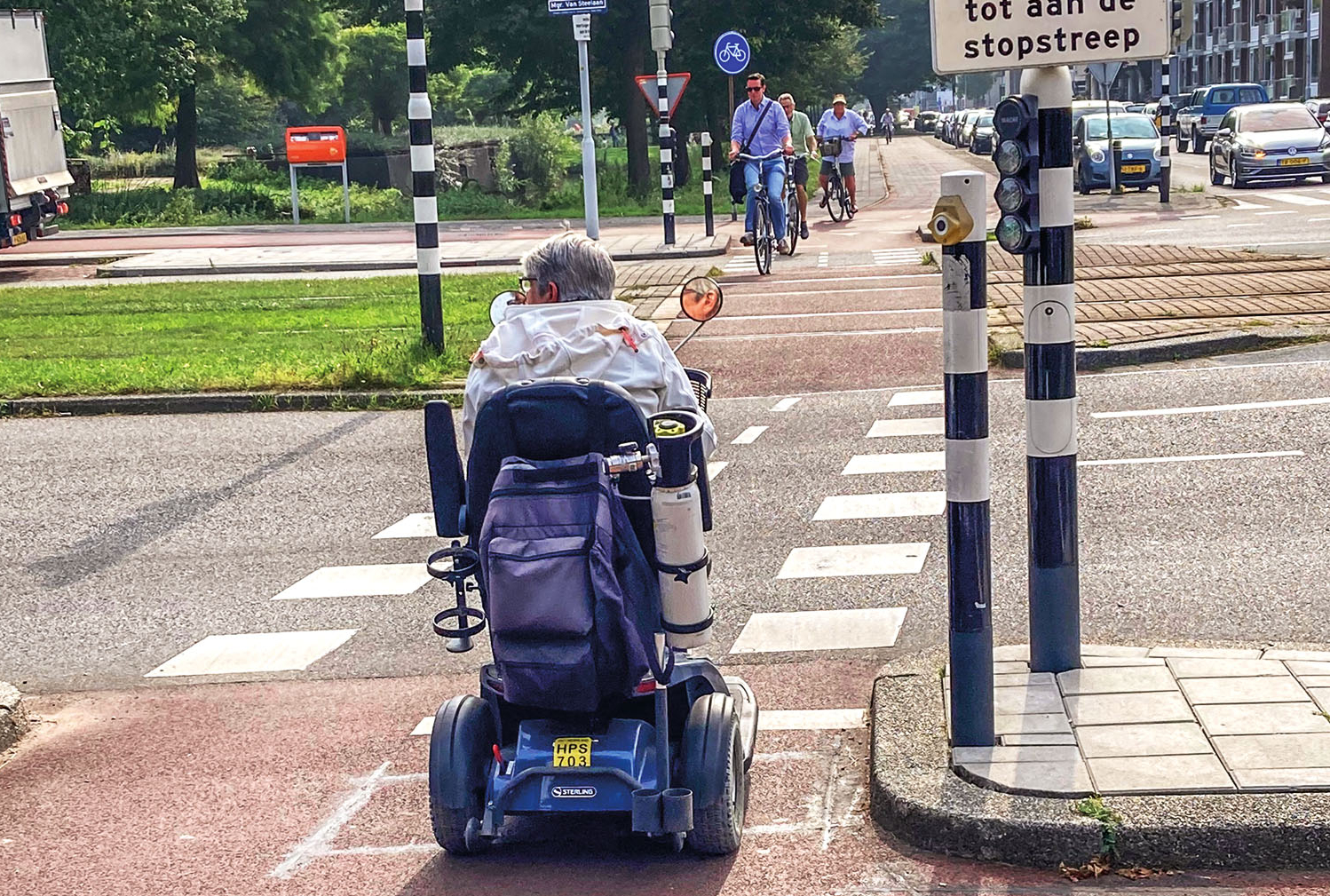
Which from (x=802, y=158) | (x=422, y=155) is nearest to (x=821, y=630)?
(x=422, y=155)

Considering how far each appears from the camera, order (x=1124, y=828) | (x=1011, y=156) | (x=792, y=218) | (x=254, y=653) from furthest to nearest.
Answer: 1. (x=792, y=218)
2. (x=254, y=653)
3. (x=1011, y=156)
4. (x=1124, y=828)

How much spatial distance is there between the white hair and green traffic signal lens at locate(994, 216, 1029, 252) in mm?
1132

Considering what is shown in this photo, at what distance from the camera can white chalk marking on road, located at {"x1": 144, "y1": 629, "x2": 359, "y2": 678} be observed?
6109 millimetres

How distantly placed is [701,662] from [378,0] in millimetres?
36351

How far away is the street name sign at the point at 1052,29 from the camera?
452cm

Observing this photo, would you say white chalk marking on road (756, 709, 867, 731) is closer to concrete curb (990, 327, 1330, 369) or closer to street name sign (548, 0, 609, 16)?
concrete curb (990, 327, 1330, 369)

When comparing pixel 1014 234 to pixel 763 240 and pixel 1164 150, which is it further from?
pixel 1164 150

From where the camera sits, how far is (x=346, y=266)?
2256cm

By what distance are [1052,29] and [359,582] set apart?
3878mm

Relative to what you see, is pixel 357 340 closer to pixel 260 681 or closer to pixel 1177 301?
pixel 1177 301

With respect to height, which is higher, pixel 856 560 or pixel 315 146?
pixel 315 146

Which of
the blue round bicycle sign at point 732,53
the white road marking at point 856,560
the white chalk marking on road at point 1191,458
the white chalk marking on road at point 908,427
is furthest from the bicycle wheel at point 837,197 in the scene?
the white road marking at point 856,560

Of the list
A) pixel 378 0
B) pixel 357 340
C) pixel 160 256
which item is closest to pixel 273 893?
pixel 357 340

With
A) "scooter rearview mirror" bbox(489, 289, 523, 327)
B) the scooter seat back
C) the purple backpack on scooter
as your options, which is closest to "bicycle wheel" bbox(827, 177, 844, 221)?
"scooter rearview mirror" bbox(489, 289, 523, 327)
